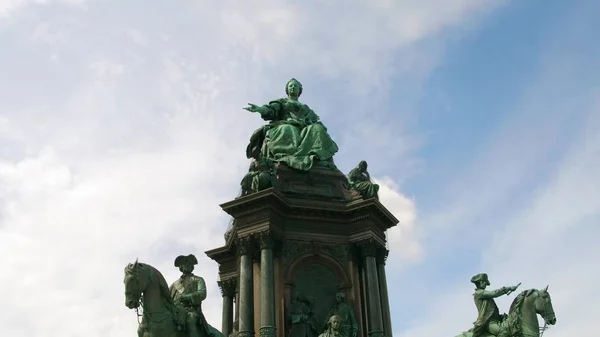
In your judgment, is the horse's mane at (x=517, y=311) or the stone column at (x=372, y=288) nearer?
the horse's mane at (x=517, y=311)

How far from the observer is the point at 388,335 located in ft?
61.9

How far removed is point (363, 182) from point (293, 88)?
17.3 ft

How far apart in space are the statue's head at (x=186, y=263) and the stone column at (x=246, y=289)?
408 cm

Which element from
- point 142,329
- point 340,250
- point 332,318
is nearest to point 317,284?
point 340,250

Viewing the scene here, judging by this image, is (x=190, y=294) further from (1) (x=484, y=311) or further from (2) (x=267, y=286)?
(1) (x=484, y=311)

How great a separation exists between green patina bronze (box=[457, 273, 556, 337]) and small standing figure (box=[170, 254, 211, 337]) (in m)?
7.32

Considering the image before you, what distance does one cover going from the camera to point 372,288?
1908cm

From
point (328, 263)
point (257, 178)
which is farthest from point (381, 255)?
point (257, 178)

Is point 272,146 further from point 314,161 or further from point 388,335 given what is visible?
point 388,335

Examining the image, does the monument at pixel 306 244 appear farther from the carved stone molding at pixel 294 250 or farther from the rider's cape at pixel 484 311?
the rider's cape at pixel 484 311

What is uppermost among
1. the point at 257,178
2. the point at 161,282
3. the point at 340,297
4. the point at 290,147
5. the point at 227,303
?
the point at 290,147

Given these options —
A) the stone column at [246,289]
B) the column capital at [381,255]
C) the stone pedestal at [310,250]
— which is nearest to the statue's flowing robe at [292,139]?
the stone pedestal at [310,250]

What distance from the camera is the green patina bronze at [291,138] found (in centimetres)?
2109

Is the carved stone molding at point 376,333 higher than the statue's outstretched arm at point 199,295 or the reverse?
higher
